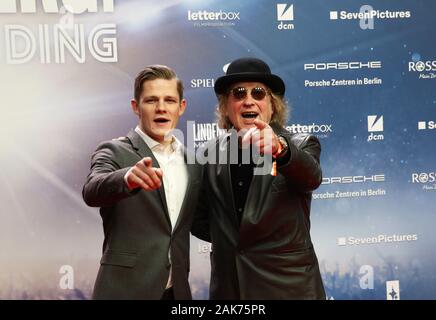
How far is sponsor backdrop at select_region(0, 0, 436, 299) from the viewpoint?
146 inches

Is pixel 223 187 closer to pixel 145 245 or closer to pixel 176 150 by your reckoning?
pixel 176 150

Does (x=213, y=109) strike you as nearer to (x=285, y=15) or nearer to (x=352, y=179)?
(x=285, y=15)

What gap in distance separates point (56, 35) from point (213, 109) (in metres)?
1.24

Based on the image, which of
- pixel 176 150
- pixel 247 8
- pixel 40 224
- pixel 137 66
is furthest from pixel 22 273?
pixel 247 8

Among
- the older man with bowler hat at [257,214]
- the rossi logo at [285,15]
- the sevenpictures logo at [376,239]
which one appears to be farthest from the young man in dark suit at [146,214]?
the sevenpictures logo at [376,239]

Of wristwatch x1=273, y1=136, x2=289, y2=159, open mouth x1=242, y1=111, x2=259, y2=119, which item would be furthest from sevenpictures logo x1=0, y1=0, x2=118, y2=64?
wristwatch x1=273, y1=136, x2=289, y2=159

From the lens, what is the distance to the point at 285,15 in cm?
396

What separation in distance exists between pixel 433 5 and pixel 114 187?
3.40m

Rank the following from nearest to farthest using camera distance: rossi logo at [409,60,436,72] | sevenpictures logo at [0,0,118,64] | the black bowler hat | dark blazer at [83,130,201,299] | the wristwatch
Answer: the wristwatch < dark blazer at [83,130,201,299] < the black bowler hat < sevenpictures logo at [0,0,118,64] < rossi logo at [409,60,436,72]

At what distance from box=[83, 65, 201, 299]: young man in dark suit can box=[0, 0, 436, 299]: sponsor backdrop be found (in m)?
1.63

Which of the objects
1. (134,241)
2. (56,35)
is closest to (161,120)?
(134,241)

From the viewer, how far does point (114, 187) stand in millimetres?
1857

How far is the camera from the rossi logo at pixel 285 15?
12.9 ft

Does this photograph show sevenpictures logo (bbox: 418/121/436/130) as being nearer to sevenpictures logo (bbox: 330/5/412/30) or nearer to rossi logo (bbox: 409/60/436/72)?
rossi logo (bbox: 409/60/436/72)
